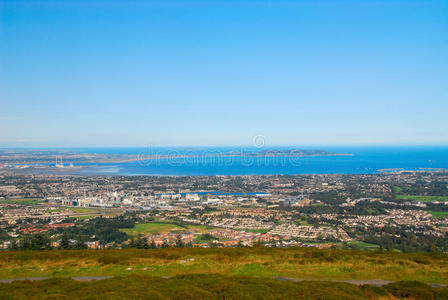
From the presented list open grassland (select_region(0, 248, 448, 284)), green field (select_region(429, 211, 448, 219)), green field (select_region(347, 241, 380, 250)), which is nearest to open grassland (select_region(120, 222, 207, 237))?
green field (select_region(347, 241, 380, 250))

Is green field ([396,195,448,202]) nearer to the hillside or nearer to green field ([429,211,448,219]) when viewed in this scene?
green field ([429,211,448,219])

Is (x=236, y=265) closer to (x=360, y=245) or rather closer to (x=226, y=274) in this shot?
(x=226, y=274)

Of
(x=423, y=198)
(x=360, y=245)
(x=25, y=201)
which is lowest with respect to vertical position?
(x=25, y=201)

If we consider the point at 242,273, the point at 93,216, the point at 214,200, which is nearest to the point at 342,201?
the point at 214,200

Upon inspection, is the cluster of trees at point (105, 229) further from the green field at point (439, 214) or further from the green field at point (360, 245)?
the green field at point (439, 214)

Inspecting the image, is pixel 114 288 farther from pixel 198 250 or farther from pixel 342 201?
pixel 342 201

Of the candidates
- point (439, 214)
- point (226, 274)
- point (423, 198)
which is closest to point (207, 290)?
point (226, 274)

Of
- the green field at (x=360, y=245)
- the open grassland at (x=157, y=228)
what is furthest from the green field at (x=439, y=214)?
the open grassland at (x=157, y=228)
